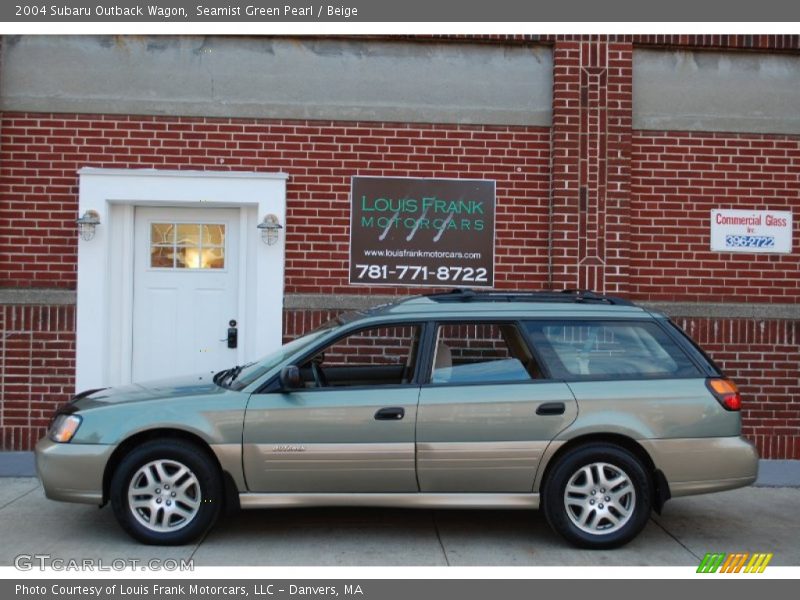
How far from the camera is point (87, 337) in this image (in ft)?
27.1

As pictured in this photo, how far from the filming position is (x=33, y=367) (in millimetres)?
8273

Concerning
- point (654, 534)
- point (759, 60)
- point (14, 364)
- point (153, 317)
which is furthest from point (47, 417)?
point (759, 60)

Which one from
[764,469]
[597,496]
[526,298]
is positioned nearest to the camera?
[597,496]

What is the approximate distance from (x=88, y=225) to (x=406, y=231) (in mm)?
3166

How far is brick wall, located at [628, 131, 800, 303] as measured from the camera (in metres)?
8.70

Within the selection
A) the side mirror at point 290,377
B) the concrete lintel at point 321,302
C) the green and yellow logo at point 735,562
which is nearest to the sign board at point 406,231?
the concrete lintel at point 321,302

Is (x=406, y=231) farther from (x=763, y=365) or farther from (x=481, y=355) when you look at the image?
(x=763, y=365)

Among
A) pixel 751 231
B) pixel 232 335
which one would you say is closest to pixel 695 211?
pixel 751 231

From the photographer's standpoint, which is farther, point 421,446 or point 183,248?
point 183,248

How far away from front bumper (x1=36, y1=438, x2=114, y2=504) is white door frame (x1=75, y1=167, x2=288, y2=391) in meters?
2.91

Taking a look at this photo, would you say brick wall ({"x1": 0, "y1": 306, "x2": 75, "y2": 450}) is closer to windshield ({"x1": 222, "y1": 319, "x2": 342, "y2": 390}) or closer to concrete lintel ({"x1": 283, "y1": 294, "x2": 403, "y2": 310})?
concrete lintel ({"x1": 283, "y1": 294, "x2": 403, "y2": 310})

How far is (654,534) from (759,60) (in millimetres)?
5420

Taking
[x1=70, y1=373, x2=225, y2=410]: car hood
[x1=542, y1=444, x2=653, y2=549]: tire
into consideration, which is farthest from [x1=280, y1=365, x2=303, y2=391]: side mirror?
[x1=542, y1=444, x2=653, y2=549]: tire

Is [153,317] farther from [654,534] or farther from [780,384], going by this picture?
[780,384]
